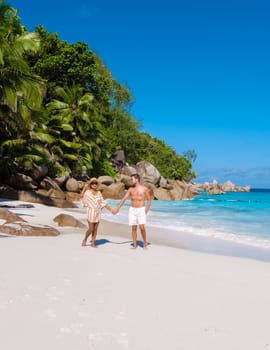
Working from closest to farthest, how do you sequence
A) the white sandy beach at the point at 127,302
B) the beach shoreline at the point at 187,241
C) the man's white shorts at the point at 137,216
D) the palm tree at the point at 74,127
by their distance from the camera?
the white sandy beach at the point at 127,302, the man's white shorts at the point at 137,216, the beach shoreline at the point at 187,241, the palm tree at the point at 74,127

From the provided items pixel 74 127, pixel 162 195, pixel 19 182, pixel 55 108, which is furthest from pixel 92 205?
pixel 162 195

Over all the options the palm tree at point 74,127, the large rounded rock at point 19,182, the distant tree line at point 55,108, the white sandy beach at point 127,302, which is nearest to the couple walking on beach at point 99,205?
the white sandy beach at point 127,302

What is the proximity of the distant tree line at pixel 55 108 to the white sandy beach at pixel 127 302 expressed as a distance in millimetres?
11688

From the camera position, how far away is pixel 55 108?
29969 mm

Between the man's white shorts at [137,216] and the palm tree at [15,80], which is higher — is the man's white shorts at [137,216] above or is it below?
below

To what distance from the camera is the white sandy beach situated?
298 cm

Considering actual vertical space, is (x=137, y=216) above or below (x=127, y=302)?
above

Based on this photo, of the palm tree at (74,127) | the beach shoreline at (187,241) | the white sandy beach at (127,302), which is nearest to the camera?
the white sandy beach at (127,302)

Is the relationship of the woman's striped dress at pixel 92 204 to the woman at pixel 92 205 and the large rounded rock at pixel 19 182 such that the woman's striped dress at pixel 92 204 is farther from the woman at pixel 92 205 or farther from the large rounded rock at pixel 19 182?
the large rounded rock at pixel 19 182

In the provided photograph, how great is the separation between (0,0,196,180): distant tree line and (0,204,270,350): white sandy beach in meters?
11.7

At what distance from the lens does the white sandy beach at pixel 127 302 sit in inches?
117

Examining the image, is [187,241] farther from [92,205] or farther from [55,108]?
[55,108]

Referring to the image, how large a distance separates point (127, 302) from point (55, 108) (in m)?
28.0

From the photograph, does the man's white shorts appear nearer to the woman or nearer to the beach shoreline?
the woman
